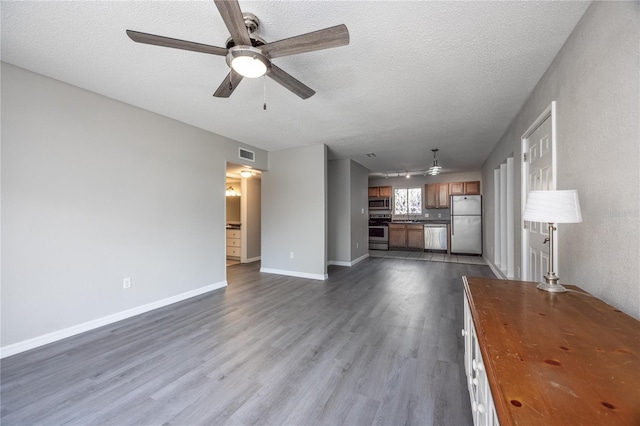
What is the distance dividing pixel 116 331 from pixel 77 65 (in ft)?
8.25

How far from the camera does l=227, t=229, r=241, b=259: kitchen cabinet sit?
263 inches

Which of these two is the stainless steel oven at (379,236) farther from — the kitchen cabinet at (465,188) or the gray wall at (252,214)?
the gray wall at (252,214)

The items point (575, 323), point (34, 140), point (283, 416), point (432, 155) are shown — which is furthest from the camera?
point (432, 155)

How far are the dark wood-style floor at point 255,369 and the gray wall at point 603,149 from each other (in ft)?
3.59

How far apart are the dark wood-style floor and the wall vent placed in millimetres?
2527

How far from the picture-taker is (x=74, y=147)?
2.61 m

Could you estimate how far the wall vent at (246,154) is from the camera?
4609mm

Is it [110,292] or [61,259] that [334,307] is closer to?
[110,292]

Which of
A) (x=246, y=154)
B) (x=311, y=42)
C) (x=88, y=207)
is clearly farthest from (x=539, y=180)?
(x=88, y=207)

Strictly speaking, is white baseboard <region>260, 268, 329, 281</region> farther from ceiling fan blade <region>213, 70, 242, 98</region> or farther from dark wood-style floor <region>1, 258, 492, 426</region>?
ceiling fan blade <region>213, 70, 242, 98</region>

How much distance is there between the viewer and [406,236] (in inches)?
323

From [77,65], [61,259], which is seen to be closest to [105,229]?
[61,259]

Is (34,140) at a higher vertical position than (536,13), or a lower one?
lower

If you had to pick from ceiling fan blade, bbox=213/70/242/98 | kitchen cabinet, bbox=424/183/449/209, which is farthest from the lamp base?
kitchen cabinet, bbox=424/183/449/209
